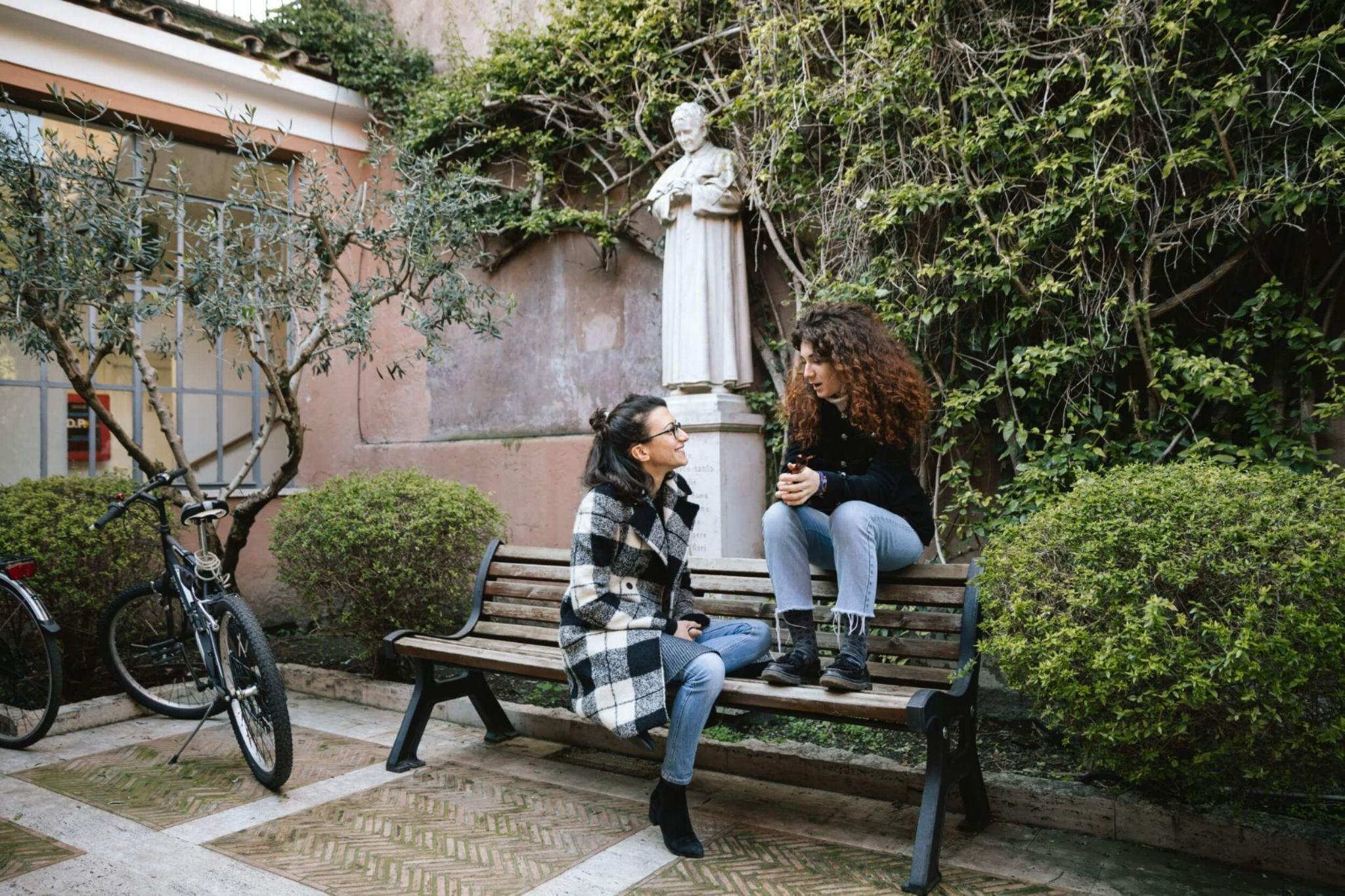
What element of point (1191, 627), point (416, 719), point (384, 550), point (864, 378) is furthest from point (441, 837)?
point (1191, 627)

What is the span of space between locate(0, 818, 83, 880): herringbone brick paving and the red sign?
5059 millimetres

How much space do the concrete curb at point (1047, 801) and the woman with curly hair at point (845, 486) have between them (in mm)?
619

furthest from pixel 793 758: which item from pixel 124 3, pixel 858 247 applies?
pixel 124 3

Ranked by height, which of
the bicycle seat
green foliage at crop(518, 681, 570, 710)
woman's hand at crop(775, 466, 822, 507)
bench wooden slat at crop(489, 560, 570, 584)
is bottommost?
green foliage at crop(518, 681, 570, 710)

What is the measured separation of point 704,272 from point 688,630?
131 inches

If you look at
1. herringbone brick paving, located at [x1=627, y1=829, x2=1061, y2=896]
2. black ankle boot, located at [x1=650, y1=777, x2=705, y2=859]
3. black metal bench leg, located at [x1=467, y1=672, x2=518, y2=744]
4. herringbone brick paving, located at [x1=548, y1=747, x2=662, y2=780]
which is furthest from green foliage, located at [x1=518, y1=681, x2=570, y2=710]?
herringbone brick paving, located at [x1=627, y1=829, x2=1061, y2=896]

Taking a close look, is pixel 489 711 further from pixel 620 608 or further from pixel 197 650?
pixel 197 650

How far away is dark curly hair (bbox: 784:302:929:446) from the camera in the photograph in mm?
3443

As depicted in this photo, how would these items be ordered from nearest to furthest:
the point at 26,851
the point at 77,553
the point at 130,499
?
1. the point at 26,851
2. the point at 130,499
3. the point at 77,553

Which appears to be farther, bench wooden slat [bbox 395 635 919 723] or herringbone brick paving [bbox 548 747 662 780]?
herringbone brick paving [bbox 548 747 662 780]

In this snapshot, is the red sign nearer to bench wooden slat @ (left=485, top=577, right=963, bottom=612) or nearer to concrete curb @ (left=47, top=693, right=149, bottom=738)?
concrete curb @ (left=47, top=693, right=149, bottom=738)

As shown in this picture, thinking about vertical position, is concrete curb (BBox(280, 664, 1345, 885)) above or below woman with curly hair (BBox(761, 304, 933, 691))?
below

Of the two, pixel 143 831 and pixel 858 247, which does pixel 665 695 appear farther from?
pixel 858 247

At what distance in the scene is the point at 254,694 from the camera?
390cm
